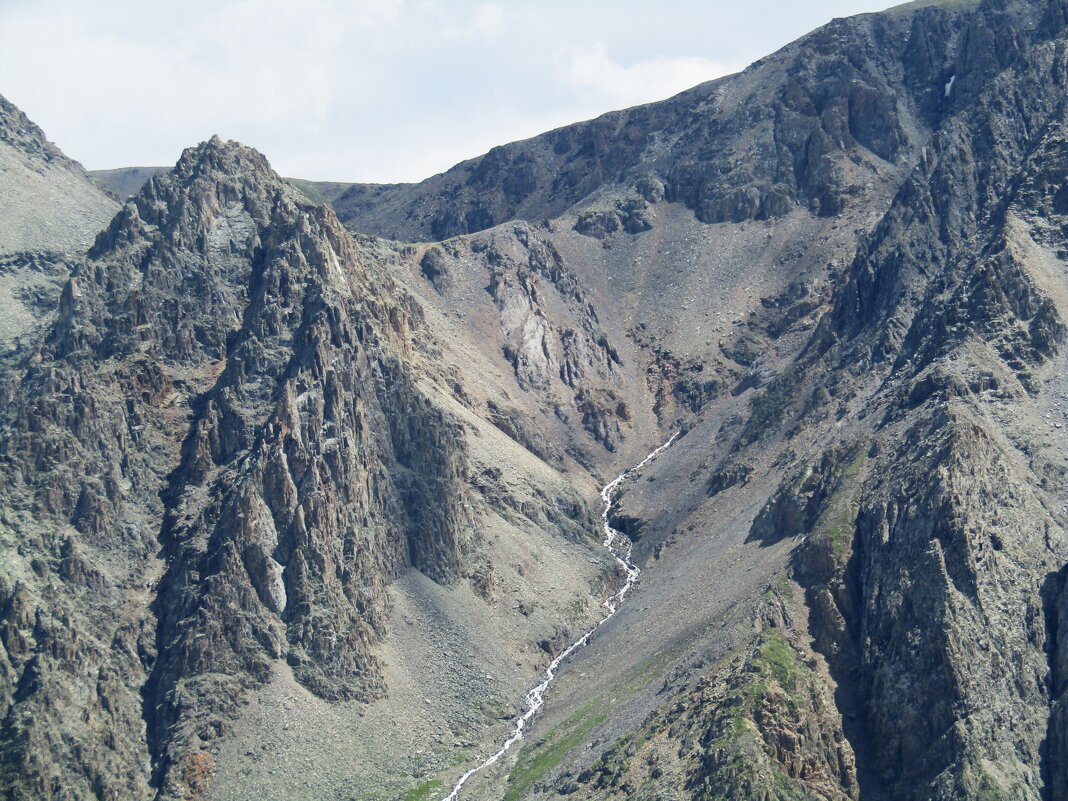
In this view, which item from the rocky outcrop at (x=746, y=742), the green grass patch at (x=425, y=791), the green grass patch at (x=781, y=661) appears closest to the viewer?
the rocky outcrop at (x=746, y=742)

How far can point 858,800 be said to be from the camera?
173 meters

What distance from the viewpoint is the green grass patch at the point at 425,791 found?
196m

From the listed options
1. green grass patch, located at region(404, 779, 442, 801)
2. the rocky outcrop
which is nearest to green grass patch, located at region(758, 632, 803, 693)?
the rocky outcrop

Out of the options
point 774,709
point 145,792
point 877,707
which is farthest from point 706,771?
point 145,792

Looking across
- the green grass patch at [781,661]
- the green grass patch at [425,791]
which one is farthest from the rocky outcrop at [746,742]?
the green grass patch at [425,791]

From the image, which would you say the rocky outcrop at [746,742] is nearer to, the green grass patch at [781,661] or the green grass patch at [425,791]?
the green grass patch at [781,661]

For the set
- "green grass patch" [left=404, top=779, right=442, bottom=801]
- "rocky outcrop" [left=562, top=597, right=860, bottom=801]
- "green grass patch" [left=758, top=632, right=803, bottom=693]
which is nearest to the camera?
"rocky outcrop" [left=562, top=597, right=860, bottom=801]

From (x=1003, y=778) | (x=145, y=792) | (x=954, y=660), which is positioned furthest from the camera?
(x=145, y=792)

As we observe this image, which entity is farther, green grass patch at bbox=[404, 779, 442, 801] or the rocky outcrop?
green grass patch at bbox=[404, 779, 442, 801]

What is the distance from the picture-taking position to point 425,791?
648ft

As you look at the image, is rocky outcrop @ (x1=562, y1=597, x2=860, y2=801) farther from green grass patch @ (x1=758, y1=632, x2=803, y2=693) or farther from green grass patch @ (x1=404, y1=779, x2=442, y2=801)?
green grass patch @ (x1=404, y1=779, x2=442, y2=801)

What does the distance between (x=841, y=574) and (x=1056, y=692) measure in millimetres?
30434

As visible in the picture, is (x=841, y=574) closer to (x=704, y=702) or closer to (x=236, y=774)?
(x=704, y=702)

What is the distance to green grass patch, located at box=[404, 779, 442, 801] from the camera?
643 ft
